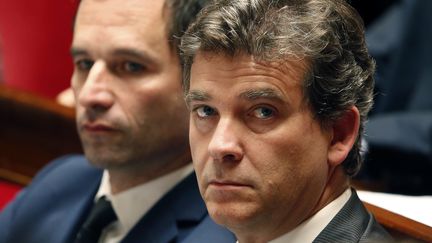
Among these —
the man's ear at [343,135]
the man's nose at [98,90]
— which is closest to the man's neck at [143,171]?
the man's nose at [98,90]

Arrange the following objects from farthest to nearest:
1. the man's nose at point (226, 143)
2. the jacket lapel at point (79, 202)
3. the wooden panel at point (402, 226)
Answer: the jacket lapel at point (79, 202)
the wooden panel at point (402, 226)
the man's nose at point (226, 143)

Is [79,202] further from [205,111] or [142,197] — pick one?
[205,111]

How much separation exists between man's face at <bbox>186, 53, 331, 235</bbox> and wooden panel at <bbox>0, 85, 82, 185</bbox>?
3.20ft

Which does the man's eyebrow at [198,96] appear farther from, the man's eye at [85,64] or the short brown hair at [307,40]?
the man's eye at [85,64]

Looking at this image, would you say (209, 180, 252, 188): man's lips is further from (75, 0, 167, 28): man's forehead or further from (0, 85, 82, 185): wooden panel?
(0, 85, 82, 185): wooden panel

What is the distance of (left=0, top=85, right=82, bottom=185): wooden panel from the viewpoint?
88.5 inches

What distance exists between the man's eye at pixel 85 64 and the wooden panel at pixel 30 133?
0.46 metres

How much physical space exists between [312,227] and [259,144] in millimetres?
127

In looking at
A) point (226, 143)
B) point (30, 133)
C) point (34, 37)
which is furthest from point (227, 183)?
point (34, 37)

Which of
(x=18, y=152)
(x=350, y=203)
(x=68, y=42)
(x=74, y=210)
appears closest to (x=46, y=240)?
(x=74, y=210)

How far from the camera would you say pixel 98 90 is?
5.54ft

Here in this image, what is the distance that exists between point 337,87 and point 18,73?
163cm

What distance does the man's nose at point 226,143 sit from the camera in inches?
49.5

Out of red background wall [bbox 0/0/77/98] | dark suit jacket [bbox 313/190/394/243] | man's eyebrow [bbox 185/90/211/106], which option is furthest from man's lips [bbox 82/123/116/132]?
red background wall [bbox 0/0/77/98]
